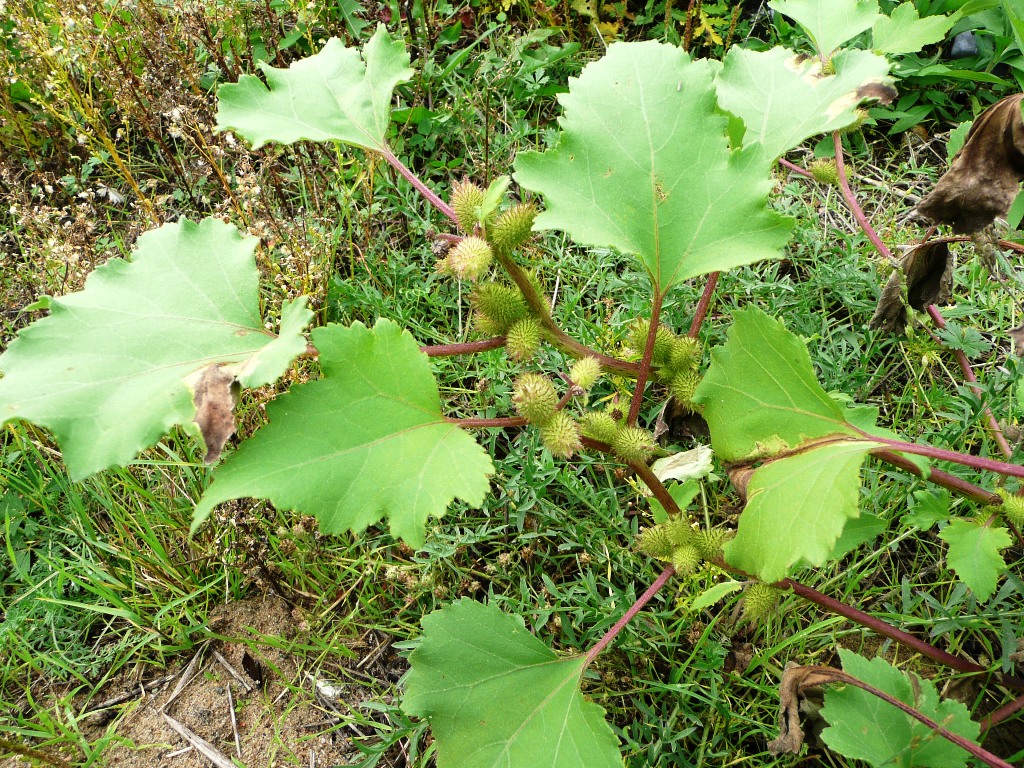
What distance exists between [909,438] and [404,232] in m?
1.67

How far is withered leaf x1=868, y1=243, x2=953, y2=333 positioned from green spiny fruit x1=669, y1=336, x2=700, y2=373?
1.93 ft

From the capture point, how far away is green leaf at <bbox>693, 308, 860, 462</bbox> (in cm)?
128

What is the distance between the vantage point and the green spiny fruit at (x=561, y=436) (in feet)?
4.14

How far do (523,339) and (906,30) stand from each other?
1.30 m

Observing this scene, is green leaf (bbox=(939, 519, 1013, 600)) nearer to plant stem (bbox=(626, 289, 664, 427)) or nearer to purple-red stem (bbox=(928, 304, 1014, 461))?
purple-red stem (bbox=(928, 304, 1014, 461))

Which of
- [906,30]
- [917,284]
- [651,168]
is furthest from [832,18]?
[651,168]

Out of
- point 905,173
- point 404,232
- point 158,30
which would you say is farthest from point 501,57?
point 905,173

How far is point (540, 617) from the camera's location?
1.73 m

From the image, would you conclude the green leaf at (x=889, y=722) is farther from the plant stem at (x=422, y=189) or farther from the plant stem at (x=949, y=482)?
the plant stem at (x=422, y=189)

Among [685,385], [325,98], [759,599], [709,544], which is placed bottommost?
[759,599]

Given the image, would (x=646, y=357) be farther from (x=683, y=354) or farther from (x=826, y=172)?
(x=826, y=172)

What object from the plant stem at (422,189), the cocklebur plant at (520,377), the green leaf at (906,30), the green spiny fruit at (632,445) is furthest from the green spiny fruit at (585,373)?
the green leaf at (906,30)

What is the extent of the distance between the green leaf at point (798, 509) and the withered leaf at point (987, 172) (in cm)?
63

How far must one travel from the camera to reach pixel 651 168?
52.3 inches
